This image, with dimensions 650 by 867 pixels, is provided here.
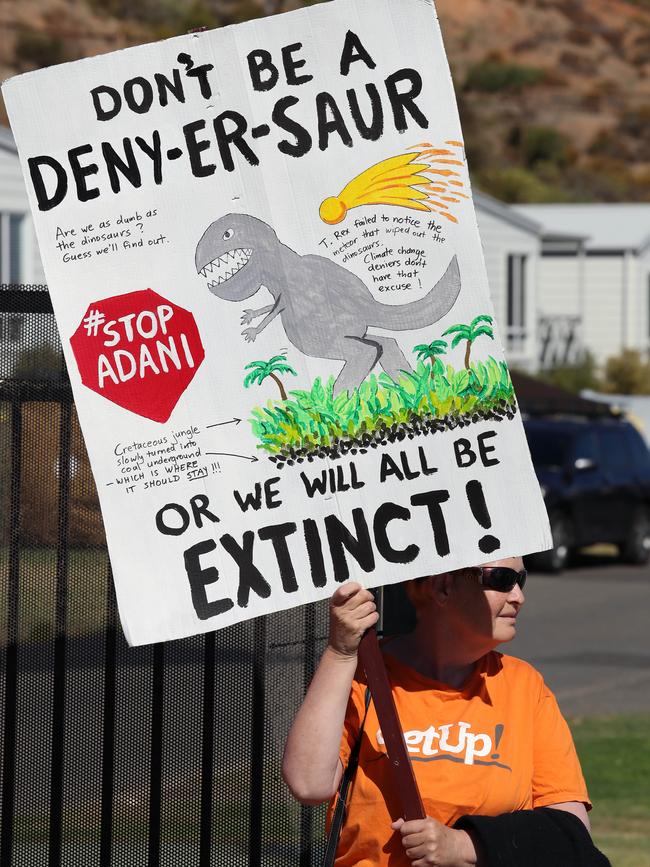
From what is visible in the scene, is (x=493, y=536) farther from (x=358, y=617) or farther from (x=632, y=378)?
(x=632, y=378)

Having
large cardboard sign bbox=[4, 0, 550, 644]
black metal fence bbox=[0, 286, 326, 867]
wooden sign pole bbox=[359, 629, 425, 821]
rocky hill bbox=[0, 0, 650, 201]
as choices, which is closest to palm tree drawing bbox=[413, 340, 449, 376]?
large cardboard sign bbox=[4, 0, 550, 644]

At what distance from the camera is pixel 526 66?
109 m

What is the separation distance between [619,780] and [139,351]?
5785mm

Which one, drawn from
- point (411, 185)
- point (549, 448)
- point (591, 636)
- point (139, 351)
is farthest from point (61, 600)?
point (549, 448)

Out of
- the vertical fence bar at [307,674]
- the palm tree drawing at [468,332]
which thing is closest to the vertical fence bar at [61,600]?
the vertical fence bar at [307,674]

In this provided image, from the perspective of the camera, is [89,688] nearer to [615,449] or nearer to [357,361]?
[357,361]

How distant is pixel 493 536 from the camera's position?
3.05m

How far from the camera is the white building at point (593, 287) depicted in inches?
1681

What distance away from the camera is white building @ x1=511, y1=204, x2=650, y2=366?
42.7m

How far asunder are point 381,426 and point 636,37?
121 m

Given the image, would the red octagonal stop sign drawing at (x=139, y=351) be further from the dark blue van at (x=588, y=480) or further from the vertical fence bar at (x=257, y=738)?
the dark blue van at (x=588, y=480)

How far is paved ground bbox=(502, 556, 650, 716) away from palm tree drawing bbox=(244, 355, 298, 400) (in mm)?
7733

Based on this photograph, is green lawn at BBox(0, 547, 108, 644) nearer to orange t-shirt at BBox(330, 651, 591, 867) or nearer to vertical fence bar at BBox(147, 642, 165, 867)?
vertical fence bar at BBox(147, 642, 165, 867)

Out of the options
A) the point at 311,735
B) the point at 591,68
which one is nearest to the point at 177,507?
the point at 311,735
